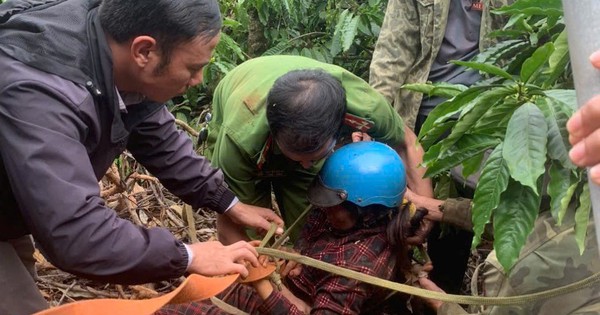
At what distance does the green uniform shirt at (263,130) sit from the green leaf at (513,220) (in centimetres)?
120

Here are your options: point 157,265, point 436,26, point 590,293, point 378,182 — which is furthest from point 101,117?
point 436,26

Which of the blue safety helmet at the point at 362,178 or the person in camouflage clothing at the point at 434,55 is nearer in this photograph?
the blue safety helmet at the point at 362,178

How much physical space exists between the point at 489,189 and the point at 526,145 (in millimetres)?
177

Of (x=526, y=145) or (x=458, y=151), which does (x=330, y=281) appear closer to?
(x=458, y=151)

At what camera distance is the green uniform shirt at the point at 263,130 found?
9.70 ft

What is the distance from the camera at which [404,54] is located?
3594 mm

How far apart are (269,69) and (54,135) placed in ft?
5.05

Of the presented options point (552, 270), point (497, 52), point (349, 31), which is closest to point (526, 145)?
point (552, 270)

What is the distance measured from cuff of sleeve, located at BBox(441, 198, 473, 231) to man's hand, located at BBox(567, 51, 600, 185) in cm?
183

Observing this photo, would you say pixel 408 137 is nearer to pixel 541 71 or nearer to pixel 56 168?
pixel 541 71

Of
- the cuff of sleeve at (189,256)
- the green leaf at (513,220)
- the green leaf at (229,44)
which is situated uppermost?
the green leaf at (513,220)

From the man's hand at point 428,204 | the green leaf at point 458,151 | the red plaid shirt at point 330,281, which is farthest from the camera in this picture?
the man's hand at point 428,204

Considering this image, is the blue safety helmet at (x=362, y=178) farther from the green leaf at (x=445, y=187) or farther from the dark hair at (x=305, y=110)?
the green leaf at (x=445, y=187)

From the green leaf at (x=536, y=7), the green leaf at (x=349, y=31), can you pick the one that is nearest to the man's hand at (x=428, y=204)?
the green leaf at (x=536, y=7)
